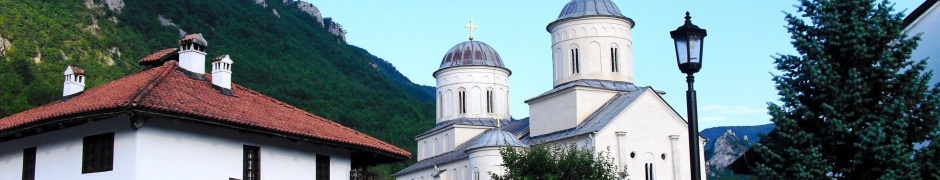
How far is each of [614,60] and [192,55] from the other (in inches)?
966

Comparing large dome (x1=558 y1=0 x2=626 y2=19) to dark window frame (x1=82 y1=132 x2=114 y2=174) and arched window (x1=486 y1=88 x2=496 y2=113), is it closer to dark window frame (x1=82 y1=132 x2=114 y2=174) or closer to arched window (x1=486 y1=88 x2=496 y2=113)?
arched window (x1=486 y1=88 x2=496 y2=113)

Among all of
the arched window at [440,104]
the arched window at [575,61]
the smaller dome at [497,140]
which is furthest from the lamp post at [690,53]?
the arched window at [440,104]

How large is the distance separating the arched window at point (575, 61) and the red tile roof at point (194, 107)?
21.2 meters

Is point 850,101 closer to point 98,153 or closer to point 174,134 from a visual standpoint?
point 174,134

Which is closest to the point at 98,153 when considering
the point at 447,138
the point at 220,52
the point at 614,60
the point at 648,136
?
the point at 648,136

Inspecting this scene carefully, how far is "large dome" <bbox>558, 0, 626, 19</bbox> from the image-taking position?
43.1 m

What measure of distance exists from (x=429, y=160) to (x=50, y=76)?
1851cm

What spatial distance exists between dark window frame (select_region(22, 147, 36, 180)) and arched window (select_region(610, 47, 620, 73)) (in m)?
26.8

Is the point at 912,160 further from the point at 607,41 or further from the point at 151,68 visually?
A: the point at 607,41

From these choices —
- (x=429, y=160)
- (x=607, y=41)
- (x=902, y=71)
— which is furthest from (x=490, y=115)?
(x=902, y=71)

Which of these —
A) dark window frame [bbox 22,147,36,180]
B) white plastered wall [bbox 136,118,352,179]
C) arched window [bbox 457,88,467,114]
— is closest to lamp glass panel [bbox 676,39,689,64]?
white plastered wall [bbox 136,118,352,179]

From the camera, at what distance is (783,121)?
1200cm

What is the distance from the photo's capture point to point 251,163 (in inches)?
778

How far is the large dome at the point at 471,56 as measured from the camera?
54469mm
